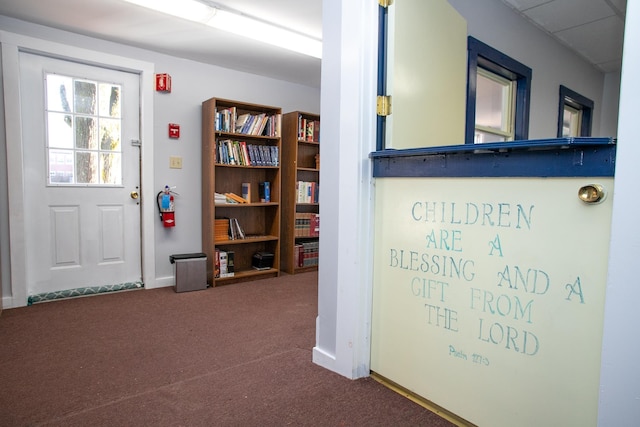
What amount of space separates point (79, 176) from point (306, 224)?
2.38 metres

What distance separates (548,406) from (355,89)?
150cm

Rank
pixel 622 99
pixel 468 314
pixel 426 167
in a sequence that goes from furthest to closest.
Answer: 1. pixel 426 167
2. pixel 468 314
3. pixel 622 99

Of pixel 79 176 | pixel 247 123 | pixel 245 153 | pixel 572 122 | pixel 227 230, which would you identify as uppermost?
pixel 572 122

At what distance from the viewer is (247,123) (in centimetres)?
395

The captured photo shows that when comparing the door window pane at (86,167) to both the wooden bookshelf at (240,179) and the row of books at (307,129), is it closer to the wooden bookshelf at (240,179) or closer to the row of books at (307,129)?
the wooden bookshelf at (240,179)

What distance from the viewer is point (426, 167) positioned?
157 cm

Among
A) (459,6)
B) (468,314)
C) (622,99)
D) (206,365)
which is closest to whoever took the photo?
(622,99)

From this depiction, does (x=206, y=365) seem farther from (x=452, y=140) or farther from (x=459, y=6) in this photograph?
(x=459, y=6)

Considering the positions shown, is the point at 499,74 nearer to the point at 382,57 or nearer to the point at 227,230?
the point at 382,57

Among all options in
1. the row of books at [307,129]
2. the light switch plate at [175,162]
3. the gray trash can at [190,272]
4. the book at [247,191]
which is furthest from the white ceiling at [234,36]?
the gray trash can at [190,272]

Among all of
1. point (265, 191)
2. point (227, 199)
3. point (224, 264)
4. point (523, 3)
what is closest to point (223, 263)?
point (224, 264)

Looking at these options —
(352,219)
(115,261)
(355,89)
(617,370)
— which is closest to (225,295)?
(115,261)

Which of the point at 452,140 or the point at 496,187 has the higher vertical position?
the point at 452,140

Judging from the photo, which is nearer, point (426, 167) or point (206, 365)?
point (426, 167)
